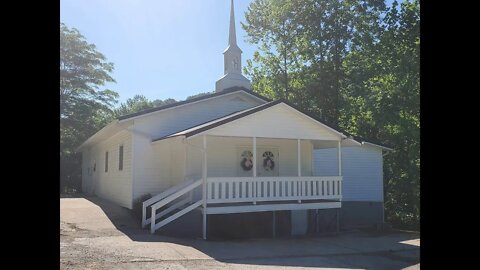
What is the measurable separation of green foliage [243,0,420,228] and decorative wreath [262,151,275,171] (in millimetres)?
8811

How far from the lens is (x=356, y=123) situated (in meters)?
28.4

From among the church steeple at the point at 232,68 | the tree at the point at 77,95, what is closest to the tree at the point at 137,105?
the tree at the point at 77,95

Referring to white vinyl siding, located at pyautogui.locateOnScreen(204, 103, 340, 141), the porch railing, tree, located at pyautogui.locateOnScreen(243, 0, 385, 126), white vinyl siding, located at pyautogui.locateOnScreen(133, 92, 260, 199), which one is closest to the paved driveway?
the porch railing

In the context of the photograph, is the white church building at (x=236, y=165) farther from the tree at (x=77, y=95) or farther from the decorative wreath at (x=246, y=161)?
the tree at (x=77, y=95)

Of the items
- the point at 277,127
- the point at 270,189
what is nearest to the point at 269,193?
the point at 270,189

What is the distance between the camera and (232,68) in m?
20.4

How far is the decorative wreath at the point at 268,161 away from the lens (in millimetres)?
16172

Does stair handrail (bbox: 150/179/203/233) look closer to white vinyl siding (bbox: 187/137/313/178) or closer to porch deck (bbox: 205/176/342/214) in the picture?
porch deck (bbox: 205/176/342/214)

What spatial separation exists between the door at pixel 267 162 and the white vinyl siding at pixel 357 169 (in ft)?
7.67

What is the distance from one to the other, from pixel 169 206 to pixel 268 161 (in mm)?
4022

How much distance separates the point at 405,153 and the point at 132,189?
16.1 meters

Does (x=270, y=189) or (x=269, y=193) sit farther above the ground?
(x=270, y=189)

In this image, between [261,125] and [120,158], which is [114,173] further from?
[261,125]
